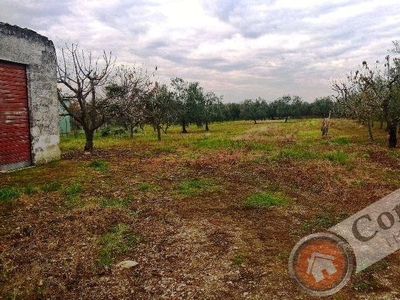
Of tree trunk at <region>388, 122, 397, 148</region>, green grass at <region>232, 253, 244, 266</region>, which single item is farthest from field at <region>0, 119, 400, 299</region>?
tree trunk at <region>388, 122, 397, 148</region>

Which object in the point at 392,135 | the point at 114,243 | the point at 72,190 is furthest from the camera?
the point at 392,135

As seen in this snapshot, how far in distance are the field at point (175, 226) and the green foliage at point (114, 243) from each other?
2 centimetres

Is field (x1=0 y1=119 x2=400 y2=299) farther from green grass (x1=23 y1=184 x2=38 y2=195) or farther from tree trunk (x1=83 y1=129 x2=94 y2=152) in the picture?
tree trunk (x1=83 y1=129 x2=94 y2=152)

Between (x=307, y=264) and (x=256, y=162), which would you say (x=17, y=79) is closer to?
(x=256, y=162)

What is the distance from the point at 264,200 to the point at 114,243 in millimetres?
4570

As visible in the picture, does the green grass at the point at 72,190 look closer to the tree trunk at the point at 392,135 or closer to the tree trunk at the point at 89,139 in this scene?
the tree trunk at the point at 89,139

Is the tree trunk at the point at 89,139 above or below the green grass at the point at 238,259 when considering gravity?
above

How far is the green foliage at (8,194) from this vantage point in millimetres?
8883

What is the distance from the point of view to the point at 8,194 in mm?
9164

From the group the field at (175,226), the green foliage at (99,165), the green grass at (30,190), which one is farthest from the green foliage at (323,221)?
the green foliage at (99,165)

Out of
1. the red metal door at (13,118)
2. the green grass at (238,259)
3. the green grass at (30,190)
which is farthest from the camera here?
the red metal door at (13,118)

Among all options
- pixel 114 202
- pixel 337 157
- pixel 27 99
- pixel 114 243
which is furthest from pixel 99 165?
pixel 337 157

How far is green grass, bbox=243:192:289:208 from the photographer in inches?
347

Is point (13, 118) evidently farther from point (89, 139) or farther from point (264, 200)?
point (264, 200)
